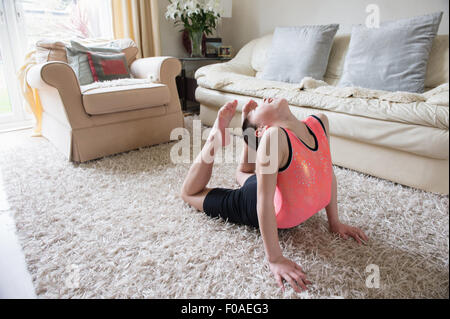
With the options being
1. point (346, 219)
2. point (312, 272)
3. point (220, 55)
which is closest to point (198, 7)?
point (220, 55)

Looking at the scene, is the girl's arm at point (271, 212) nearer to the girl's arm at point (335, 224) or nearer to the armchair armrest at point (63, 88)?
the girl's arm at point (335, 224)

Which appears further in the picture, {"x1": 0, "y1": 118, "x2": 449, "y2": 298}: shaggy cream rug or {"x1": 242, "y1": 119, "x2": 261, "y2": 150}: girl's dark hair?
{"x1": 242, "y1": 119, "x2": 261, "y2": 150}: girl's dark hair

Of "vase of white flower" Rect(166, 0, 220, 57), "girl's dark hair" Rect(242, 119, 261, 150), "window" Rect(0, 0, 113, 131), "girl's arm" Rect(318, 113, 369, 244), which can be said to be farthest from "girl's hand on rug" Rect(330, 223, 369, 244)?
"window" Rect(0, 0, 113, 131)

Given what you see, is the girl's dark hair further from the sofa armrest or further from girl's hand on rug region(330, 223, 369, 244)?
the sofa armrest

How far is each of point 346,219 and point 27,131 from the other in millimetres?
2811

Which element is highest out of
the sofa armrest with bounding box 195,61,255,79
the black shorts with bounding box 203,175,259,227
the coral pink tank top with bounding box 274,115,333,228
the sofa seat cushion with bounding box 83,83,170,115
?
the sofa armrest with bounding box 195,61,255,79

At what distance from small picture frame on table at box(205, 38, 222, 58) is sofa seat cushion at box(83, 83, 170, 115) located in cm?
145

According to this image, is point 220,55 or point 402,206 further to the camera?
point 220,55

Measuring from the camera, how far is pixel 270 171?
3.04ft

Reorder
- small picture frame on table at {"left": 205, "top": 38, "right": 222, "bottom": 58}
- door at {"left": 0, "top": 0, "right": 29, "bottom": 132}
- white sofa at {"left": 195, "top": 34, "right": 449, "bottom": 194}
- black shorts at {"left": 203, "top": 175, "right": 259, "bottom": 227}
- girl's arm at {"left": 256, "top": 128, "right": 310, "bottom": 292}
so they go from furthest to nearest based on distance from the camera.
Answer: small picture frame on table at {"left": 205, "top": 38, "right": 222, "bottom": 58}, door at {"left": 0, "top": 0, "right": 29, "bottom": 132}, white sofa at {"left": 195, "top": 34, "right": 449, "bottom": 194}, black shorts at {"left": 203, "top": 175, "right": 259, "bottom": 227}, girl's arm at {"left": 256, "top": 128, "right": 310, "bottom": 292}

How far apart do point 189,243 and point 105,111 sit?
1239 mm

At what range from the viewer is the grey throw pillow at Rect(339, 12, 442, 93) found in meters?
1.97

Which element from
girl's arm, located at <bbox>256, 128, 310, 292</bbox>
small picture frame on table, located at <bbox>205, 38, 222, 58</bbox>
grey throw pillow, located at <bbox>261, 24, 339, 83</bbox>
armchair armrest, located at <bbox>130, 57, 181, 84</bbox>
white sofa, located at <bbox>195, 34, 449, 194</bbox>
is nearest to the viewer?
girl's arm, located at <bbox>256, 128, 310, 292</bbox>
